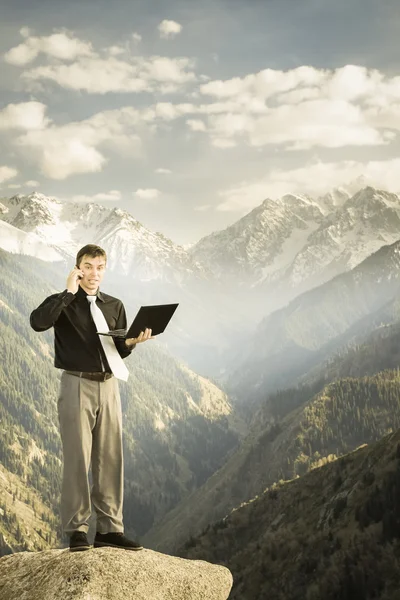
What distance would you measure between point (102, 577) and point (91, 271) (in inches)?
257

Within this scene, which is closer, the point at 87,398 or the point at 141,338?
the point at 87,398

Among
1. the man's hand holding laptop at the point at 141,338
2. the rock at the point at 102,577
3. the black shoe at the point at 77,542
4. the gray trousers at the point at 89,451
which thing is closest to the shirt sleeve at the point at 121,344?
the man's hand holding laptop at the point at 141,338

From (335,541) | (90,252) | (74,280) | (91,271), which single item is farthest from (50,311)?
(335,541)

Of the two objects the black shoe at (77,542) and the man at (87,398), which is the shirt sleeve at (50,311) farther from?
the black shoe at (77,542)

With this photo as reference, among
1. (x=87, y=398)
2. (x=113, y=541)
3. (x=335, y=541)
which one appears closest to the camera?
(x=87, y=398)

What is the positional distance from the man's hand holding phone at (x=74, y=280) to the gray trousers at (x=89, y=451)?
1.95 m

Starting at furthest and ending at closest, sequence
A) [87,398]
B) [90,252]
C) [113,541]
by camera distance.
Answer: [90,252]
[113,541]
[87,398]

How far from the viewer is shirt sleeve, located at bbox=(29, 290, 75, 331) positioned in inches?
456

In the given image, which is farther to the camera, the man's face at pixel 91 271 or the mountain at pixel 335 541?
the mountain at pixel 335 541

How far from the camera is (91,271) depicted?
12.5 metres

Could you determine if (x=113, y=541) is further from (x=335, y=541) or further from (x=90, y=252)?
(x=335, y=541)

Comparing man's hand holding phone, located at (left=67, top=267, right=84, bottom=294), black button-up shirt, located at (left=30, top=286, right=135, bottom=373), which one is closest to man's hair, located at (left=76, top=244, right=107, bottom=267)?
man's hand holding phone, located at (left=67, top=267, right=84, bottom=294)

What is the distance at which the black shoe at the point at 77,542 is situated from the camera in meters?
11.7

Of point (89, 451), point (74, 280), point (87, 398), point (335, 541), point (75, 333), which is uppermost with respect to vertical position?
point (74, 280)
